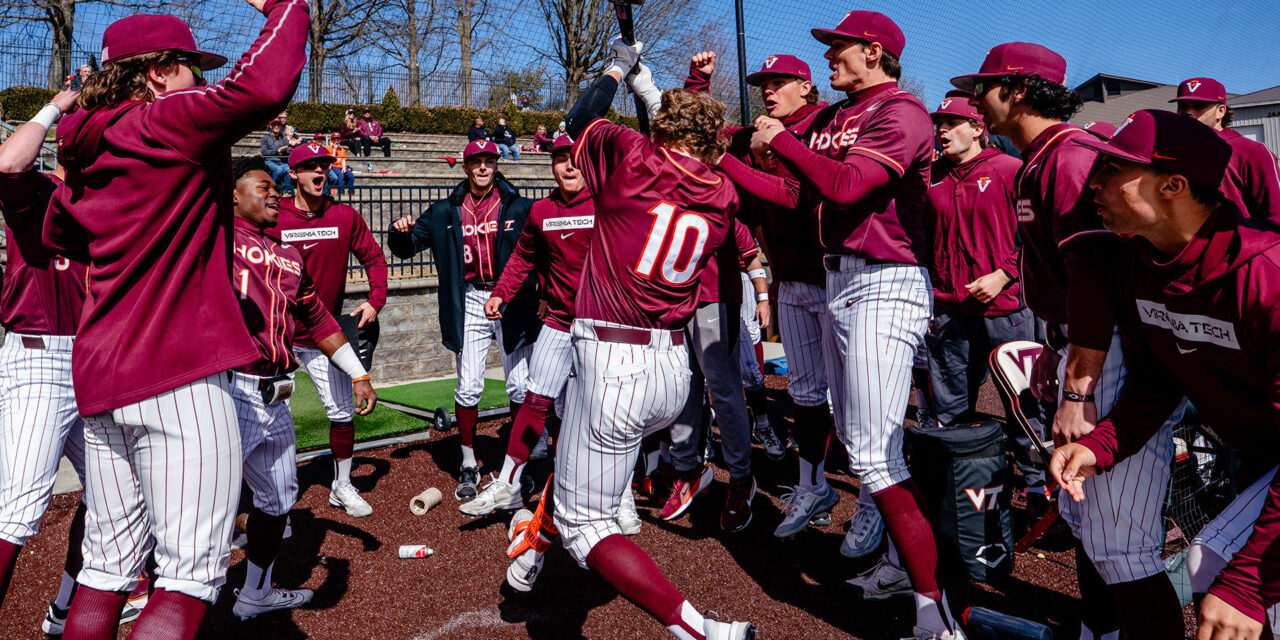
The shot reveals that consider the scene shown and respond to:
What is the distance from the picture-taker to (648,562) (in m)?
2.82

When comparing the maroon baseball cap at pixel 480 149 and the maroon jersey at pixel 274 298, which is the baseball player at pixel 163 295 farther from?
the maroon baseball cap at pixel 480 149

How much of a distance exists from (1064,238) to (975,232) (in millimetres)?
2231

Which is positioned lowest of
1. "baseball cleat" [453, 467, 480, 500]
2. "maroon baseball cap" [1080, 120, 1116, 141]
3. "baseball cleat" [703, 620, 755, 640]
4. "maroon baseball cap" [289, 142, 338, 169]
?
"baseball cleat" [453, 467, 480, 500]

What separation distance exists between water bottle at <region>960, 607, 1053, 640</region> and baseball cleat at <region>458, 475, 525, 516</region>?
2.61 meters

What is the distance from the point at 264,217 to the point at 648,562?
2337 mm

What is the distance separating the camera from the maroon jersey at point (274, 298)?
3.10 meters

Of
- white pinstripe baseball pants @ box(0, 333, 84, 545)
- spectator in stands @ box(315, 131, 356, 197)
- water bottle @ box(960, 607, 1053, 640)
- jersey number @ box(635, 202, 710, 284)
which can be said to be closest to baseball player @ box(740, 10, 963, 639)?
water bottle @ box(960, 607, 1053, 640)

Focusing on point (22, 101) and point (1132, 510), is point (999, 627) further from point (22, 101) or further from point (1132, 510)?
point (22, 101)

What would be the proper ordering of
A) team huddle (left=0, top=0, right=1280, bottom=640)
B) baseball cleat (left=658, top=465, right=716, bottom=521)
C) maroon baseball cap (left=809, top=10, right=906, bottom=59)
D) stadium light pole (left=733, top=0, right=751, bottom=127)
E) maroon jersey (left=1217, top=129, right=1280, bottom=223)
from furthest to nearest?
stadium light pole (left=733, top=0, right=751, bottom=127), baseball cleat (left=658, top=465, right=716, bottom=521), maroon jersey (left=1217, top=129, right=1280, bottom=223), maroon baseball cap (left=809, top=10, right=906, bottom=59), team huddle (left=0, top=0, right=1280, bottom=640)

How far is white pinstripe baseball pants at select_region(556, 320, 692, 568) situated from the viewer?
9.55ft

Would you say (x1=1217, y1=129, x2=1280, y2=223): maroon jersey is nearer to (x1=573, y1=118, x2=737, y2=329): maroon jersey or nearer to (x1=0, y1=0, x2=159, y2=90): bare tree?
(x1=573, y1=118, x2=737, y2=329): maroon jersey

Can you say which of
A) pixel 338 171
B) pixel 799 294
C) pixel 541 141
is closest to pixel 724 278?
pixel 799 294

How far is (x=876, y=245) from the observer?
3.29m

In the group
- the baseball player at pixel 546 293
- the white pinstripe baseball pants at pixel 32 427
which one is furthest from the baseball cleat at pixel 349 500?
the white pinstripe baseball pants at pixel 32 427
